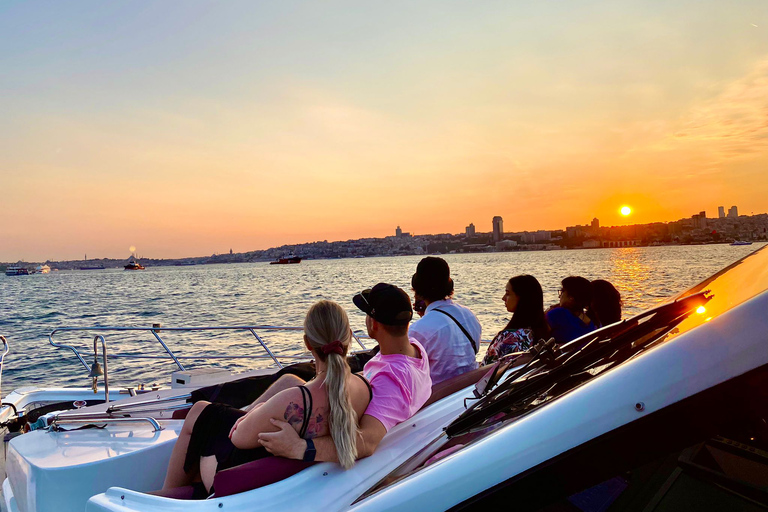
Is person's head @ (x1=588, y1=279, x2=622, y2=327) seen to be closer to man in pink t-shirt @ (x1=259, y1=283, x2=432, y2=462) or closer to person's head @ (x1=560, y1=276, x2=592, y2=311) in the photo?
person's head @ (x1=560, y1=276, x2=592, y2=311)

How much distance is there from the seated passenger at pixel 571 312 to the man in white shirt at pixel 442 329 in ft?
3.10

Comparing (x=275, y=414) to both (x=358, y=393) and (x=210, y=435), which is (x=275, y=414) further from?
(x=210, y=435)

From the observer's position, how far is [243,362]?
474 inches

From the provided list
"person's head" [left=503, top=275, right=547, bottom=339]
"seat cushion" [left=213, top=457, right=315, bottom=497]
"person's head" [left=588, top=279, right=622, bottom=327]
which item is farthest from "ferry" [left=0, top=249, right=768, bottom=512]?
"person's head" [left=588, top=279, right=622, bottom=327]

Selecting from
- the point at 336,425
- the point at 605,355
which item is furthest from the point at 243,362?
the point at 605,355

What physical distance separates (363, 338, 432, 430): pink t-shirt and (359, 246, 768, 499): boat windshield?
1.69ft

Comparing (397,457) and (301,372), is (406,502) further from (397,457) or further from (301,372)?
(301,372)

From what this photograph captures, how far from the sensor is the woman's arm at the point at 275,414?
205 cm

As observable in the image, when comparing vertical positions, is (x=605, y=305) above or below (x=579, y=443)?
below

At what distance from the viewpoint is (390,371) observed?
2.43 metres

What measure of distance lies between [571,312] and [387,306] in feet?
7.78

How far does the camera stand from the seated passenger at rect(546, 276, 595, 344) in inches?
161

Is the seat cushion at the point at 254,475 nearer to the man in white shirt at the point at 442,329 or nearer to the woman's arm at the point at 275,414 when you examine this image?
the woman's arm at the point at 275,414

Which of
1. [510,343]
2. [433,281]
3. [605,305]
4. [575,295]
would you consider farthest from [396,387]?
[605,305]
